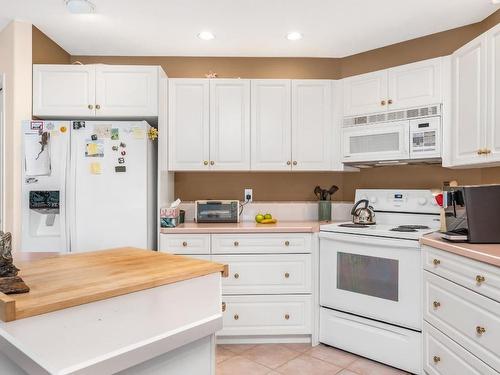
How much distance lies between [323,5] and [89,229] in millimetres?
2391

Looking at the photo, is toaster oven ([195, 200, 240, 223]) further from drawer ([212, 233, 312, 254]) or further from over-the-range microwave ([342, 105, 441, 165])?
over-the-range microwave ([342, 105, 441, 165])

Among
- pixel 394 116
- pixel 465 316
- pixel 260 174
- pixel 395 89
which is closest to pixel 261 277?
pixel 260 174

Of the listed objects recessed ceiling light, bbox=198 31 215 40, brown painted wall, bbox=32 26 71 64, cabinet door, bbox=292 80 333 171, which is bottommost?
cabinet door, bbox=292 80 333 171

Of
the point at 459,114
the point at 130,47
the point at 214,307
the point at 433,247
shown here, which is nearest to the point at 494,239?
the point at 433,247

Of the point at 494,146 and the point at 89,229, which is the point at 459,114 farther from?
the point at 89,229

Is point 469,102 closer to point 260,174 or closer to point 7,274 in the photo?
point 260,174

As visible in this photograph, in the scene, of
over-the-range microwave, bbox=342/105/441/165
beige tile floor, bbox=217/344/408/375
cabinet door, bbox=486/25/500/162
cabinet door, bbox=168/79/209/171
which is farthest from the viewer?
cabinet door, bbox=168/79/209/171

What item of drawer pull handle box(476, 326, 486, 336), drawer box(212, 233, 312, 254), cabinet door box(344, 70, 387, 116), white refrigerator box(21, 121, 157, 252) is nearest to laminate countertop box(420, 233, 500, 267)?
drawer pull handle box(476, 326, 486, 336)

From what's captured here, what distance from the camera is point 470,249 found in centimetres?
188

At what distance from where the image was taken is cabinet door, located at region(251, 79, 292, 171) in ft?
10.6

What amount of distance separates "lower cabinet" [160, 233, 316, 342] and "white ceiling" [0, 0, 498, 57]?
166cm

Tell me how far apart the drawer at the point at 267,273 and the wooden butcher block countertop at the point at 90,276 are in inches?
46.3

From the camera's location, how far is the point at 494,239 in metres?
2.06

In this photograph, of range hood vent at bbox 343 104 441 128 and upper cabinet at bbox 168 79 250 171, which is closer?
range hood vent at bbox 343 104 441 128
